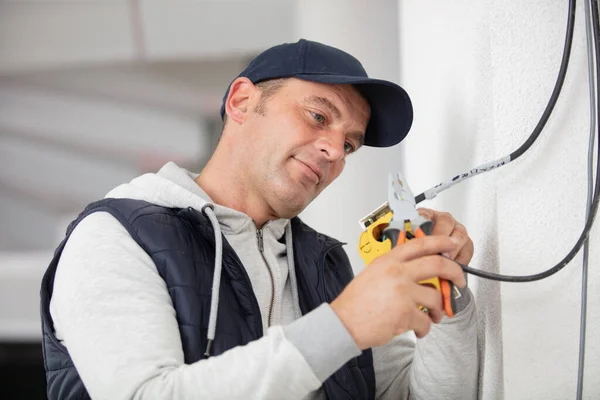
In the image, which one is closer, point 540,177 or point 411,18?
point 540,177

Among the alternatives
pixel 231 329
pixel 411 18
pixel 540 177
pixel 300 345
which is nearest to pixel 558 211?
pixel 540 177

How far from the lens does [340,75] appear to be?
3.58 feet

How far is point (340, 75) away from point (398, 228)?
0.37 m

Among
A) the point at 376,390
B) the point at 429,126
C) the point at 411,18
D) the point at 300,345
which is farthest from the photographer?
the point at 411,18

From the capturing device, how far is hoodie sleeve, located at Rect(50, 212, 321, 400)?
73cm

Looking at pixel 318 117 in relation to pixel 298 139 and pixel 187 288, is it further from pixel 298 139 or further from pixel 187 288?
pixel 187 288

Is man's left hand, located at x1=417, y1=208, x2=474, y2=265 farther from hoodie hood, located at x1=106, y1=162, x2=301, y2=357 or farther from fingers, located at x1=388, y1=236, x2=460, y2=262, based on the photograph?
hoodie hood, located at x1=106, y1=162, x2=301, y2=357

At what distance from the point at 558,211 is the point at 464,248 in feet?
0.50

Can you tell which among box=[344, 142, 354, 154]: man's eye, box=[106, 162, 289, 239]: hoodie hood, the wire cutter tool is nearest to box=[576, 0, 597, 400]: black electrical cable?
the wire cutter tool

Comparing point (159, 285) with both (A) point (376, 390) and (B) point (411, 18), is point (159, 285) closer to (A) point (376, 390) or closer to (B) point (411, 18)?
(A) point (376, 390)

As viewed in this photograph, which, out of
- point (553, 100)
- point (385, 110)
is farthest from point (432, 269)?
point (385, 110)

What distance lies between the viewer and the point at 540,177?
2.82ft

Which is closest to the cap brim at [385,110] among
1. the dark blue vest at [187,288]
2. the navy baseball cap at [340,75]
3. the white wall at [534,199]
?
the navy baseball cap at [340,75]

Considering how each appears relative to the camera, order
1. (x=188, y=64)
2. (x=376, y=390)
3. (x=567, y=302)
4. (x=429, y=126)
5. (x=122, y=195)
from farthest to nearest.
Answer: (x=188, y=64) → (x=429, y=126) → (x=376, y=390) → (x=122, y=195) → (x=567, y=302)
